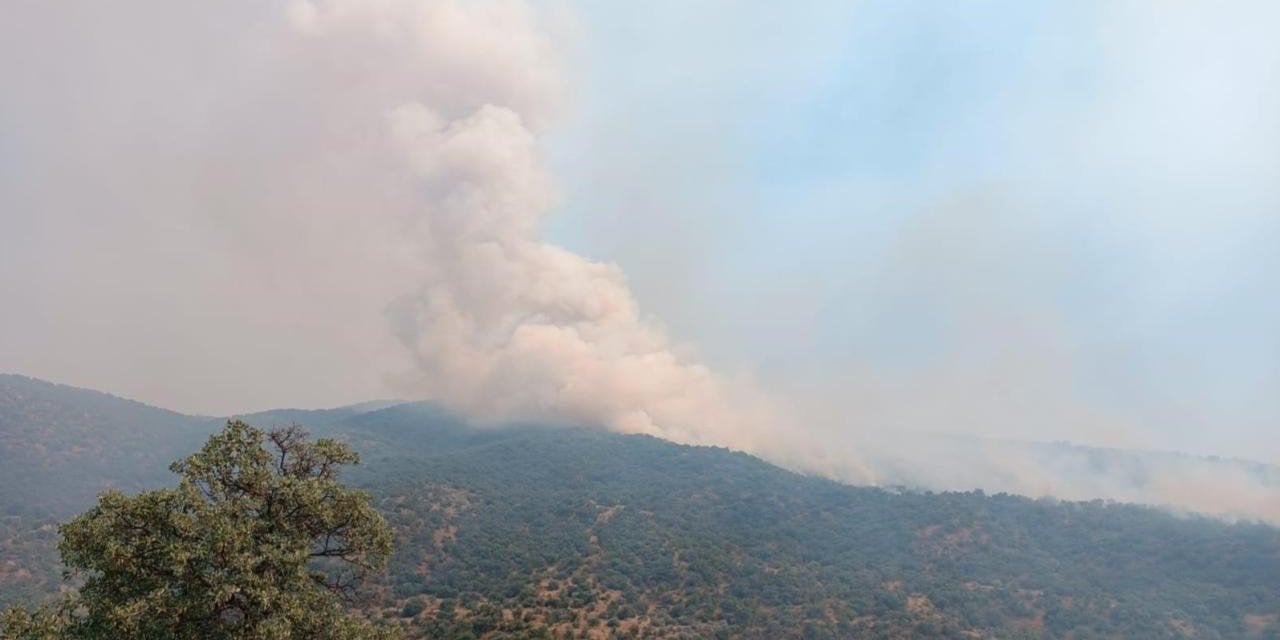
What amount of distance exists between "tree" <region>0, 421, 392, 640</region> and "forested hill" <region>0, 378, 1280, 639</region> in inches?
1288

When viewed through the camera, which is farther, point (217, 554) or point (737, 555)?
point (737, 555)

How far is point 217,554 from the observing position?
18.2m

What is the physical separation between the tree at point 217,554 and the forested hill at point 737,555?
32724mm

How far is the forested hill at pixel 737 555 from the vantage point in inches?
2359

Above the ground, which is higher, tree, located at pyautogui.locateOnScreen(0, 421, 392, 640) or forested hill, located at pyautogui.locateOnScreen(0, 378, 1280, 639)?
tree, located at pyautogui.locateOnScreen(0, 421, 392, 640)

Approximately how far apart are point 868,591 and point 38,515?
113829 millimetres

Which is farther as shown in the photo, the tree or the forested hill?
the forested hill

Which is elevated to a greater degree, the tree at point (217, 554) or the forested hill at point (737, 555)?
the tree at point (217, 554)

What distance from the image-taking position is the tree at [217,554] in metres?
17.6

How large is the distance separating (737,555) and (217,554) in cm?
6655

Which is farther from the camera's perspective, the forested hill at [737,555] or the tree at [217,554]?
the forested hill at [737,555]

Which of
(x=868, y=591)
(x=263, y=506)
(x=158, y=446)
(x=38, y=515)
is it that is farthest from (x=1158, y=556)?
(x=158, y=446)

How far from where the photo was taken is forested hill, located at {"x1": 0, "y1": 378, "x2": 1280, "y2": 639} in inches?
2359

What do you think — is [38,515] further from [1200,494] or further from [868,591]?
[1200,494]
